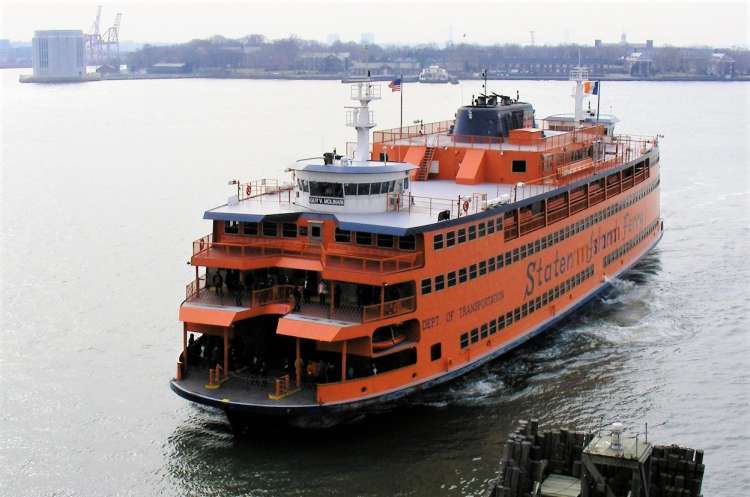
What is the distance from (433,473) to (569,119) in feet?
108

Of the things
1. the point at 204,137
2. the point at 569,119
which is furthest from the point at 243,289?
the point at 204,137

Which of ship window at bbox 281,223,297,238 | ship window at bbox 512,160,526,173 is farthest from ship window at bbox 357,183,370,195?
ship window at bbox 512,160,526,173

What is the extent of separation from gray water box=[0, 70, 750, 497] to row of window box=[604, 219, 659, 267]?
1420 millimetres

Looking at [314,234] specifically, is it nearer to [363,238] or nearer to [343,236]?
[343,236]

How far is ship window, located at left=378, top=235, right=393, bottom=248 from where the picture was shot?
3441 centimetres

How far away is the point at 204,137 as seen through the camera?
110 metres

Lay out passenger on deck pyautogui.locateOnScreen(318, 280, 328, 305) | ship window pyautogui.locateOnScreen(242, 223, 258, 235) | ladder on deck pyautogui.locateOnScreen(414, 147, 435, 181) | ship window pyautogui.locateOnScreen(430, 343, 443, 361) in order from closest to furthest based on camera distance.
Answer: passenger on deck pyautogui.locateOnScreen(318, 280, 328, 305) → ship window pyautogui.locateOnScreen(430, 343, 443, 361) → ship window pyautogui.locateOnScreen(242, 223, 258, 235) → ladder on deck pyautogui.locateOnScreen(414, 147, 435, 181)

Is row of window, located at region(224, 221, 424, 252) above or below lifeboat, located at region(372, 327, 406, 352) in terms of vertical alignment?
above

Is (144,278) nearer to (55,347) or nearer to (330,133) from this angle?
(55,347)

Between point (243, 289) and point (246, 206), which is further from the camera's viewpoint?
point (246, 206)

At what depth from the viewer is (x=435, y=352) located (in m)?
34.3

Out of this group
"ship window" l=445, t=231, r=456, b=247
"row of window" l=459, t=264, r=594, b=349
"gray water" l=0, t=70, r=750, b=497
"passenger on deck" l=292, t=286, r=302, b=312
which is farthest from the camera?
"row of window" l=459, t=264, r=594, b=349

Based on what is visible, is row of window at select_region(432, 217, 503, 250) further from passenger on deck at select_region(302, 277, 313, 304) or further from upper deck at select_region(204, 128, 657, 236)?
passenger on deck at select_region(302, 277, 313, 304)

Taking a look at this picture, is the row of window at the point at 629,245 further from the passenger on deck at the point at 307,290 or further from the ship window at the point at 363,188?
the passenger on deck at the point at 307,290
